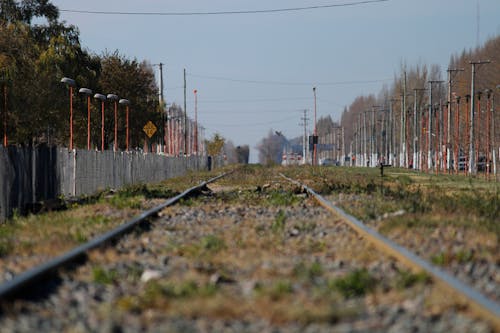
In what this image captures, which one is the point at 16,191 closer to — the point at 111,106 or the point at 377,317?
the point at 377,317

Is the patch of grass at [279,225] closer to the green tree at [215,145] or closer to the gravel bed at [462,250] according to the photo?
the gravel bed at [462,250]

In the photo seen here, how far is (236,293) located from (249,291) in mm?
106

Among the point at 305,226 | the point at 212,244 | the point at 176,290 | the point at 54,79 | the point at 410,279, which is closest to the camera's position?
the point at 176,290

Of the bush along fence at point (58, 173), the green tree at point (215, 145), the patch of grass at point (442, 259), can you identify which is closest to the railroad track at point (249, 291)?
the patch of grass at point (442, 259)

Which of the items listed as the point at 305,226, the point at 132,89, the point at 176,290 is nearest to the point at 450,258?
the point at 176,290

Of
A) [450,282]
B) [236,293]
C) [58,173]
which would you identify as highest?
[58,173]

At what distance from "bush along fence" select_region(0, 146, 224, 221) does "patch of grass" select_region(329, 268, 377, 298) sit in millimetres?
12015

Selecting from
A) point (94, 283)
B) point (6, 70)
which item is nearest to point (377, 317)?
point (94, 283)

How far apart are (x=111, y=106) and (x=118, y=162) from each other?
110ft

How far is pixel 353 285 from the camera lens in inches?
274

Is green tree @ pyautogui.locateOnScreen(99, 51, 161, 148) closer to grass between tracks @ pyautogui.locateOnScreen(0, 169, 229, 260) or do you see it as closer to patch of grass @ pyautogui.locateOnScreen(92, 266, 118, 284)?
grass between tracks @ pyautogui.locateOnScreen(0, 169, 229, 260)

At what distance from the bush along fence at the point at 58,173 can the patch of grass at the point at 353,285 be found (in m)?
12.0

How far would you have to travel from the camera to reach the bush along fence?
18984 millimetres

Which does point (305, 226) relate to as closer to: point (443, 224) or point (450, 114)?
point (443, 224)
